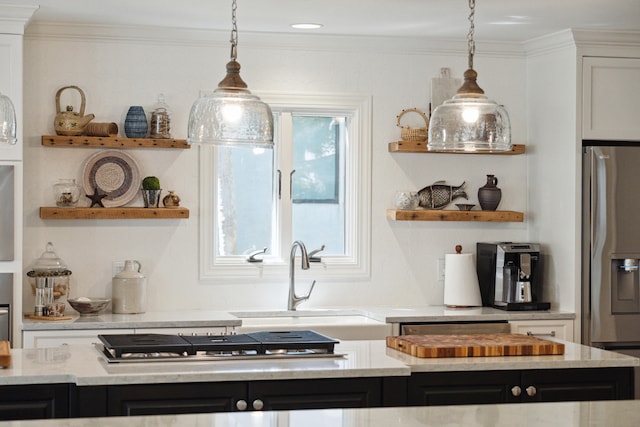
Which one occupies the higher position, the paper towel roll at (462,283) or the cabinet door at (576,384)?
the paper towel roll at (462,283)

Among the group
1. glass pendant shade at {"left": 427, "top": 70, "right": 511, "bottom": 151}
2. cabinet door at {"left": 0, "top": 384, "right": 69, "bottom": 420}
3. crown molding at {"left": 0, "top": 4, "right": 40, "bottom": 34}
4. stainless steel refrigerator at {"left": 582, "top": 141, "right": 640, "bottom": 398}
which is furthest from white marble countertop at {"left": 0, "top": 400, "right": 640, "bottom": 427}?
crown molding at {"left": 0, "top": 4, "right": 40, "bottom": 34}

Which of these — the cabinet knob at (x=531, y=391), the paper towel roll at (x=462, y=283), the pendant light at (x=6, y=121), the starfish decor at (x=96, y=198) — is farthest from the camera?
the paper towel roll at (x=462, y=283)

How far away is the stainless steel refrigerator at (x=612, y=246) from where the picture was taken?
532cm

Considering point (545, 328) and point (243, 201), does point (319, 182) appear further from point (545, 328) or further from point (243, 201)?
point (545, 328)

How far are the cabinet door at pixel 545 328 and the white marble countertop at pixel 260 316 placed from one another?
1.2 inches

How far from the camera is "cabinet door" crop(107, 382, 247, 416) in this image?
3.15 metres

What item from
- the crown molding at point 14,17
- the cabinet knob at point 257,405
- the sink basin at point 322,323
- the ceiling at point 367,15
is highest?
the ceiling at point 367,15

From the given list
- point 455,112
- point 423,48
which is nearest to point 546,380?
point 455,112

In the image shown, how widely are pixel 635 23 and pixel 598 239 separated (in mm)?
1219

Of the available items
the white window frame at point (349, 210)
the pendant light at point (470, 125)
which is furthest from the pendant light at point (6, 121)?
the white window frame at point (349, 210)

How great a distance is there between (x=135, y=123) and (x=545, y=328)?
2.62m

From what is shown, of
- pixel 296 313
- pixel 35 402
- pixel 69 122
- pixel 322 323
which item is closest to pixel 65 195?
pixel 69 122

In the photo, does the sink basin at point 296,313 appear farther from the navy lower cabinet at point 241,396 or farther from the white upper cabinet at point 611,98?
the navy lower cabinet at point 241,396

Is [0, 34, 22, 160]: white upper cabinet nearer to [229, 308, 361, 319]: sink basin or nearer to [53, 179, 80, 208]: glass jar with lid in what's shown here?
[53, 179, 80, 208]: glass jar with lid
